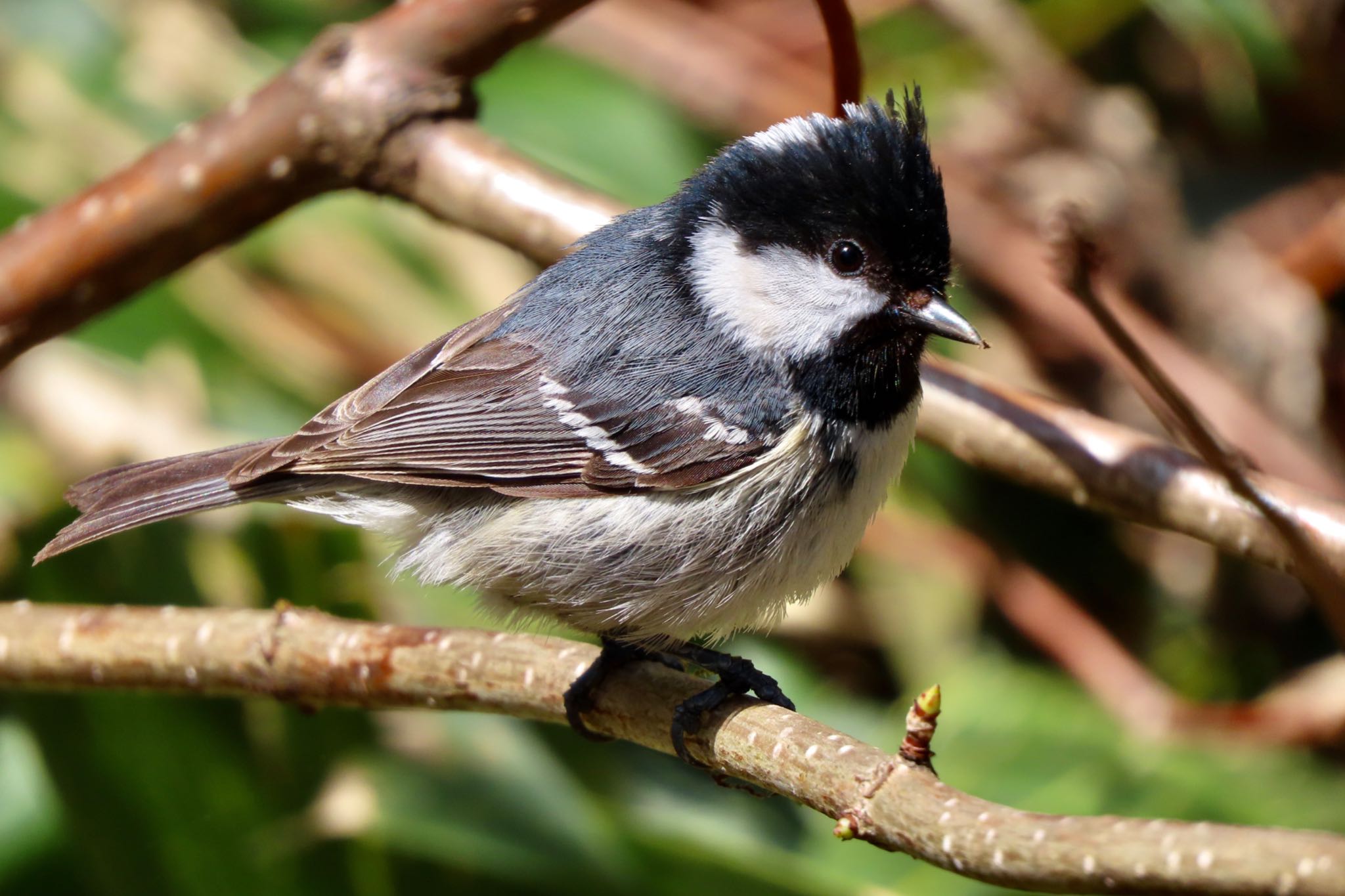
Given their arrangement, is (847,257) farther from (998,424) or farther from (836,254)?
(998,424)

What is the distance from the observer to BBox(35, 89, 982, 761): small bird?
7.09 feet

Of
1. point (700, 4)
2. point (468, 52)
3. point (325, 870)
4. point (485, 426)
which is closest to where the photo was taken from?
point (485, 426)

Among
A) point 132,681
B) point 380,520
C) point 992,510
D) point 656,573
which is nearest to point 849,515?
point 656,573

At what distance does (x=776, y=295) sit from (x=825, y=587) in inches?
45.9

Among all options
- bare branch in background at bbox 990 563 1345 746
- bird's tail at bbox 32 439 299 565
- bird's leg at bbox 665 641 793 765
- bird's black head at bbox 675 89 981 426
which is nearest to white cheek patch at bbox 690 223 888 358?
bird's black head at bbox 675 89 981 426

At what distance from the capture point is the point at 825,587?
325cm

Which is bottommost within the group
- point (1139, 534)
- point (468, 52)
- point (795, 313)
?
point (795, 313)

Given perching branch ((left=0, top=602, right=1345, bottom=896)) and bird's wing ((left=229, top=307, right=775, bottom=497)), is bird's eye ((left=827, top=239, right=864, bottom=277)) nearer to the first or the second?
bird's wing ((left=229, top=307, right=775, bottom=497))

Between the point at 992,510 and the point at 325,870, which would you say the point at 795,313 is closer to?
the point at 325,870

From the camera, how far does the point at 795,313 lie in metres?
2.25

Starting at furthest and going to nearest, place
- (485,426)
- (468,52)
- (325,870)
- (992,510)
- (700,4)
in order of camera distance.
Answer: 1. (700,4)
2. (992,510)
3. (325,870)
4. (468,52)
5. (485,426)

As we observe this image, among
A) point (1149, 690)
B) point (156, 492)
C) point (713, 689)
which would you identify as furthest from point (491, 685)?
point (1149, 690)

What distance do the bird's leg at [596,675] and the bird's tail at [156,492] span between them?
2.04 ft

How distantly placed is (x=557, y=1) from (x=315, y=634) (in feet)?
3.81
